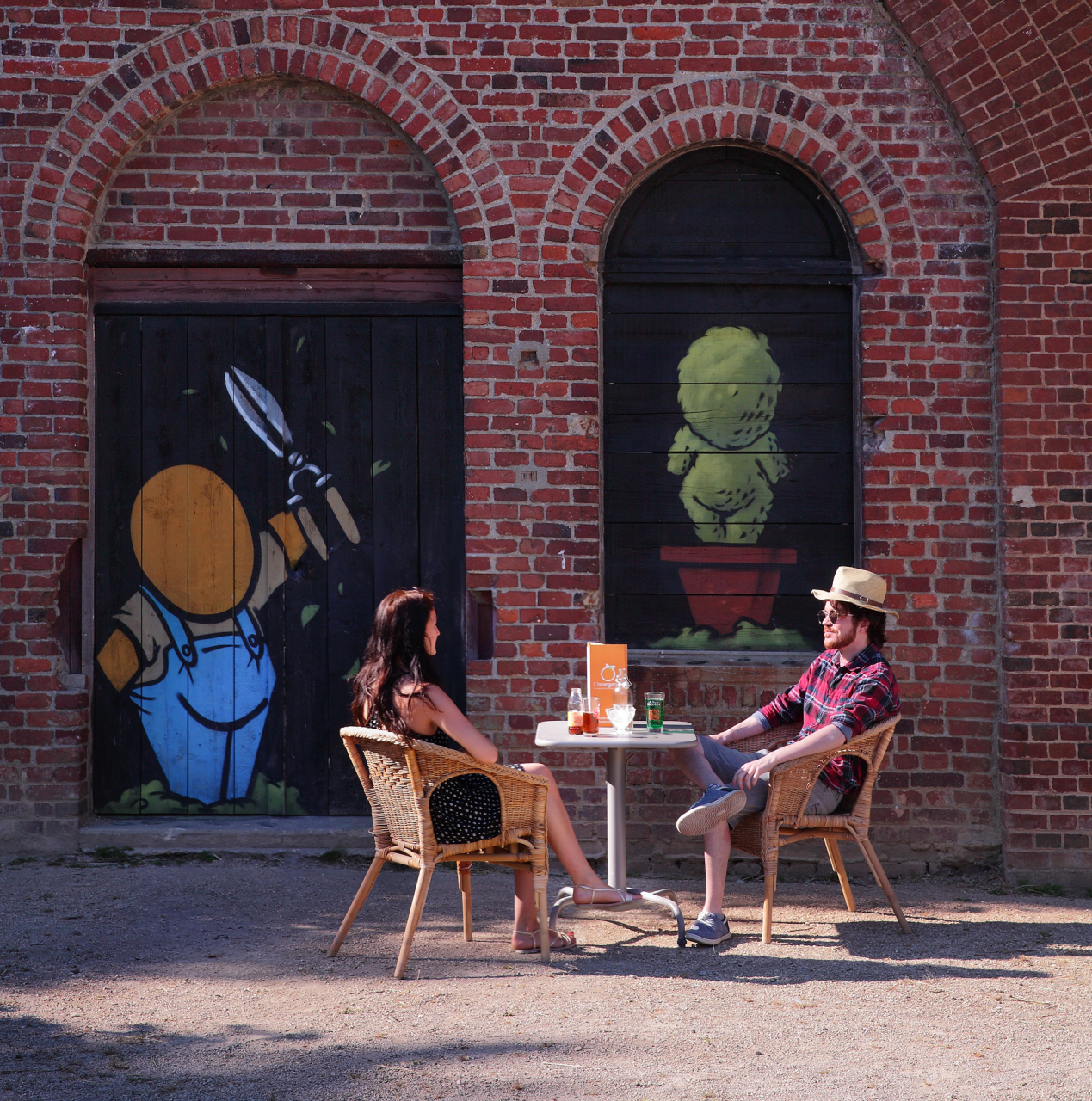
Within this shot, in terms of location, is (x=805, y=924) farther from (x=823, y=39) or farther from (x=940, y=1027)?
(x=823, y=39)

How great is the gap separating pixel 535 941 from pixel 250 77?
438 cm

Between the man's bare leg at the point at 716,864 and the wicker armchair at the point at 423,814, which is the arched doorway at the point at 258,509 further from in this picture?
the man's bare leg at the point at 716,864

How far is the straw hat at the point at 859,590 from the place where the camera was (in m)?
4.72

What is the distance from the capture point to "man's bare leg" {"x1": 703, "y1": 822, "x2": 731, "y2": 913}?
4.54m

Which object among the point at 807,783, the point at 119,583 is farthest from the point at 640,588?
the point at 119,583

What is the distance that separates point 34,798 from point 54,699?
1.64 feet

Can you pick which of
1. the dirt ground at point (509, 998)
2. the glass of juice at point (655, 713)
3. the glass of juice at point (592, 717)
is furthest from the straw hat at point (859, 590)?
the dirt ground at point (509, 998)

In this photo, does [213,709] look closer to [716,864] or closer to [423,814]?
[423,814]

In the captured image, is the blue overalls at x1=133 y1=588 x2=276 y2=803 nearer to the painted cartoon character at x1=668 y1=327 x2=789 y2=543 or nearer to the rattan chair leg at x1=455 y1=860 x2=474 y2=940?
the rattan chair leg at x1=455 y1=860 x2=474 y2=940

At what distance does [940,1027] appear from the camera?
3.63 metres

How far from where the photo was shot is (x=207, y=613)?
234 inches

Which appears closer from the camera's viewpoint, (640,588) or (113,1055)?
(113,1055)

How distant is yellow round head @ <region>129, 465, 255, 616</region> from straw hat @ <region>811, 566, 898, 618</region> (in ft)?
9.90

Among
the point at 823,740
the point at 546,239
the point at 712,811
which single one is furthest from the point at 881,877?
the point at 546,239
